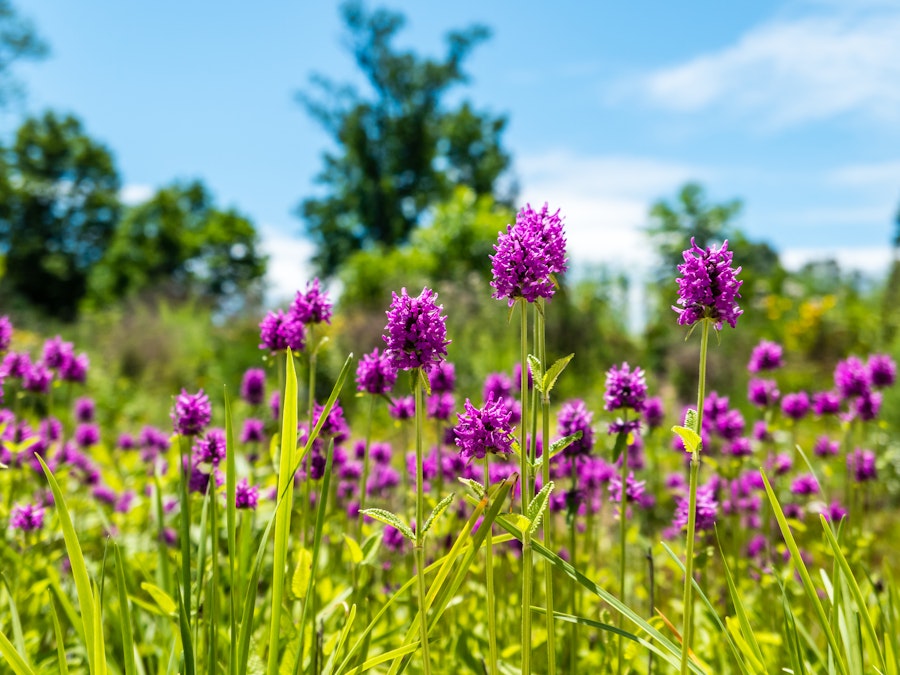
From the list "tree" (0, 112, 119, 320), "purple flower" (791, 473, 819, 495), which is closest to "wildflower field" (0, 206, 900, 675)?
"purple flower" (791, 473, 819, 495)

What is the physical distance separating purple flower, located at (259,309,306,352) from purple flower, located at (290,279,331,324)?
8 cm

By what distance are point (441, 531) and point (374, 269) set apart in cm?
1784

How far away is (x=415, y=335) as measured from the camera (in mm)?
1423

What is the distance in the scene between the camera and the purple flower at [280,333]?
2.22m

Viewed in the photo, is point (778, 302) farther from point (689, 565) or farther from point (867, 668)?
point (689, 565)

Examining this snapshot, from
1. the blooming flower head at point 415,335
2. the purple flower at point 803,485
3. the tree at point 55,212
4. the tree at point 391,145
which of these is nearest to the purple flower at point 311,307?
the blooming flower head at point 415,335

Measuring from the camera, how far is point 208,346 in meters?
16.0

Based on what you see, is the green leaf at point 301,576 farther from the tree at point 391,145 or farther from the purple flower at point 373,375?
the tree at point 391,145

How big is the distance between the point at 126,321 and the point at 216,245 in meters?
23.1

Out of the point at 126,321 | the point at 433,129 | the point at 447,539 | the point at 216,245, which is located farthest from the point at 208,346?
the point at 216,245

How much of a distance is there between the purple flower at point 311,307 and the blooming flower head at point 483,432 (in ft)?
2.59

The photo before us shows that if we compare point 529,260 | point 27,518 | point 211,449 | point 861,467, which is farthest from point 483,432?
point 861,467

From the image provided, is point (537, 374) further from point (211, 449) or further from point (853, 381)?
point (853, 381)

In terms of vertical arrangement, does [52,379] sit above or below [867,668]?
above
